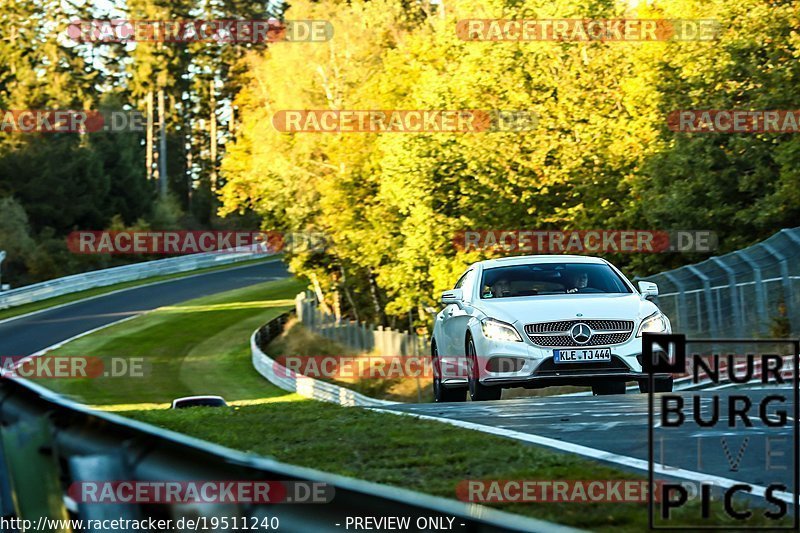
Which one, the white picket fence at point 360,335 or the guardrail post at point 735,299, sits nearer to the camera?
the guardrail post at point 735,299

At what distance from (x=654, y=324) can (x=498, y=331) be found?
1.79 m

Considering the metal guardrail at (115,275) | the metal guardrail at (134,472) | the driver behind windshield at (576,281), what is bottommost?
the metal guardrail at (115,275)

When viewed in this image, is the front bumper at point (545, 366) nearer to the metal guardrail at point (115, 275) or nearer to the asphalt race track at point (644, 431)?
the asphalt race track at point (644, 431)

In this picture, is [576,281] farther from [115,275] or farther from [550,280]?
[115,275]

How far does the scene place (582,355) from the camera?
14.5m

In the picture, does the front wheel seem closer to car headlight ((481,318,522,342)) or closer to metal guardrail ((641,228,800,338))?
car headlight ((481,318,522,342))

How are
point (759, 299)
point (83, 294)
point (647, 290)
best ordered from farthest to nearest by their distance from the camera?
1. point (83, 294)
2. point (759, 299)
3. point (647, 290)

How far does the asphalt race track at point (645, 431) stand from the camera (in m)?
8.60

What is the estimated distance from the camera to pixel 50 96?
98812mm

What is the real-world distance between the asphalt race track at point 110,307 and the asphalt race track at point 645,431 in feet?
124

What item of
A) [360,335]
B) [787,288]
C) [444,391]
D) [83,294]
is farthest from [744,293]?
[83,294]

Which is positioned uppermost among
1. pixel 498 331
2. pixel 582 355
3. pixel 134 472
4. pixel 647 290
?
pixel 134 472

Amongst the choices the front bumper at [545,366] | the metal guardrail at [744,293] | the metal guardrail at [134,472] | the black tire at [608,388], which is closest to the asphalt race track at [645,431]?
the front bumper at [545,366]

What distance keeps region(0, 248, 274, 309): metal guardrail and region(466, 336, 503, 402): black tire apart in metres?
49.1
